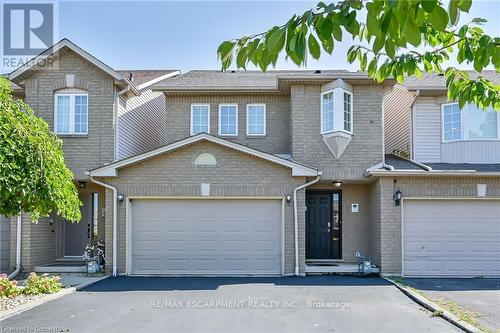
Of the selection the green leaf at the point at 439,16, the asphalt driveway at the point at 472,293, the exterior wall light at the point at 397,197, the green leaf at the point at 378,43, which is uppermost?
the green leaf at the point at 439,16

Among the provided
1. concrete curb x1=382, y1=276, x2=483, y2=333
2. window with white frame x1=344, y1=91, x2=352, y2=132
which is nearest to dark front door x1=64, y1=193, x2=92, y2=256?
window with white frame x1=344, y1=91, x2=352, y2=132

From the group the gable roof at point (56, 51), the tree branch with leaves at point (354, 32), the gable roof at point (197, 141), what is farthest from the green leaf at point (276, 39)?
the gable roof at point (56, 51)

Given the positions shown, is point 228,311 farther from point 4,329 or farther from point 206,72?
point 206,72

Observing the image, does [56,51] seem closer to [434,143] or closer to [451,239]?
[434,143]

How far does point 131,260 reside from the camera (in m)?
13.5

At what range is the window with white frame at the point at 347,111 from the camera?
46.1 ft

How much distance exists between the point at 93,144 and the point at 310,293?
799 cm

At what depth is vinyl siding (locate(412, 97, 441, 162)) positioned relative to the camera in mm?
14797

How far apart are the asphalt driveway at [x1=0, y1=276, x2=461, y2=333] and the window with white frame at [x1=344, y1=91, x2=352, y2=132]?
466 cm

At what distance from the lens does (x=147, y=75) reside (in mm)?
19594

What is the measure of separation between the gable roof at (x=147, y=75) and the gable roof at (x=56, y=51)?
107 inches

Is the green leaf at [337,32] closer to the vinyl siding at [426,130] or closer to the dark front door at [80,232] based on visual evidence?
the vinyl siding at [426,130]

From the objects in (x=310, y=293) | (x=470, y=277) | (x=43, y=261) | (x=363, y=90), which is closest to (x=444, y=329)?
(x=310, y=293)

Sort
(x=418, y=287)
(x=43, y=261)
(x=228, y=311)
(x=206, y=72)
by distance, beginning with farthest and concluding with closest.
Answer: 1. (x=206, y=72)
2. (x=43, y=261)
3. (x=418, y=287)
4. (x=228, y=311)
